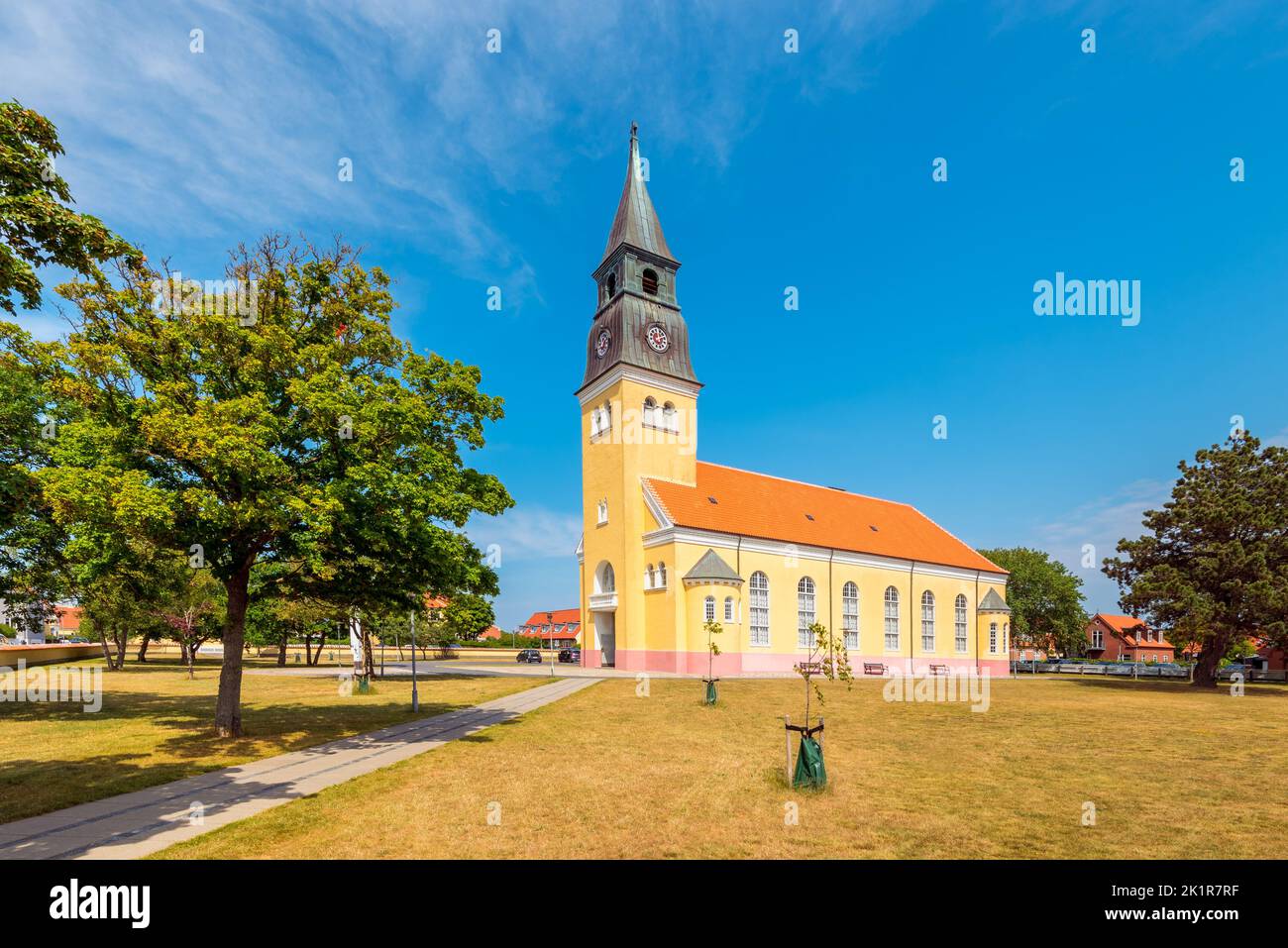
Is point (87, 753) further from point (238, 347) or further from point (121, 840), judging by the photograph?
point (238, 347)

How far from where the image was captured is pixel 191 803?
8875 millimetres

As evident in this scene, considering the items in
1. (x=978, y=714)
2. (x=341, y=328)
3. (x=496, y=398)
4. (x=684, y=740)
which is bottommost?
(x=978, y=714)

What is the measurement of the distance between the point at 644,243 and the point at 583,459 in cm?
1529

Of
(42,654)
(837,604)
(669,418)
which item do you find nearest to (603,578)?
(669,418)

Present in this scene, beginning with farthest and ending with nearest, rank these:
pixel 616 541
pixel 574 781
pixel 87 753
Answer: pixel 616 541 < pixel 87 753 < pixel 574 781

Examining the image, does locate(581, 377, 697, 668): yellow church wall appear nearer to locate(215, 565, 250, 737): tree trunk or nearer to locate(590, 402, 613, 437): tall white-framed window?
locate(590, 402, 613, 437): tall white-framed window

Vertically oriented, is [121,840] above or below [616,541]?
below

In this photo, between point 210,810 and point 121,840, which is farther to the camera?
point 210,810

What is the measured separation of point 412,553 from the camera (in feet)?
47.9

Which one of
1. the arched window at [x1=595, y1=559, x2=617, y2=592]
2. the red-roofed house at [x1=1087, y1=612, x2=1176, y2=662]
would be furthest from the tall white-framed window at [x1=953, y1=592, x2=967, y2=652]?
the red-roofed house at [x1=1087, y1=612, x2=1176, y2=662]

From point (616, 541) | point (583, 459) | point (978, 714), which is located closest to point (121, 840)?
point (978, 714)

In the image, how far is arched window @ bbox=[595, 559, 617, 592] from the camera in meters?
43.0

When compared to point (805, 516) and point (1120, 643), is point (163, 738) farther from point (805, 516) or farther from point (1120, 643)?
point (1120, 643)

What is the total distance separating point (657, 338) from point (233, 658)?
107 feet
